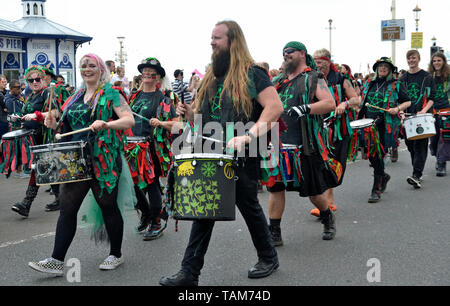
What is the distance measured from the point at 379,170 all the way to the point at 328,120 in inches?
56.5

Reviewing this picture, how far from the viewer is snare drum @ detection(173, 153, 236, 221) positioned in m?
3.58

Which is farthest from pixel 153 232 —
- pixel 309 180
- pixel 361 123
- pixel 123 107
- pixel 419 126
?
pixel 419 126

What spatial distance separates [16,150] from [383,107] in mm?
4906

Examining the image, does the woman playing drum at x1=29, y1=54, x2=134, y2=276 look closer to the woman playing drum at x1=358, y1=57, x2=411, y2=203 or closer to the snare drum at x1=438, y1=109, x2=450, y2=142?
the woman playing drum at x1=358, y1=57, x2=411, y2=203

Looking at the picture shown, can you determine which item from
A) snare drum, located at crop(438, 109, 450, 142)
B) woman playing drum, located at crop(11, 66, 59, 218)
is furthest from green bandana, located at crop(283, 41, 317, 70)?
snare drum, located at crop(438, 109, 450, 142)

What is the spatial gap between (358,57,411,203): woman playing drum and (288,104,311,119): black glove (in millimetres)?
2681

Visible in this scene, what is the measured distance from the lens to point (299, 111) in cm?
468

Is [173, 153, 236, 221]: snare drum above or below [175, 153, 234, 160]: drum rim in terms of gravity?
below

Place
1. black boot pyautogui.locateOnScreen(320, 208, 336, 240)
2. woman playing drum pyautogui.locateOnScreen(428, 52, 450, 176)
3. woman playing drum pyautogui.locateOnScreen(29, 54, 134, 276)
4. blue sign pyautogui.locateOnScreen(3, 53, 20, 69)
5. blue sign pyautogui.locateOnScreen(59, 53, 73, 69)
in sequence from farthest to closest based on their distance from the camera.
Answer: blue sign pyautogui.locateOnScreen(59, 53, 73, 69), blue sign pyautogui.locateOnScreen(3, 53, 20, 69), woman playing drum pyautogui.locateOnScreen(428, 52, 450, 176), black boot pyautogui.locateOnScreen(320, 208, 336, 240), woman playing drum pyautogui.locateOnScreen(29, 54, 134, 276)

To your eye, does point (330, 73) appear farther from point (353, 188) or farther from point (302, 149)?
point (353, 188)

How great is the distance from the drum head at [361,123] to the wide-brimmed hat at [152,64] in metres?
2.60

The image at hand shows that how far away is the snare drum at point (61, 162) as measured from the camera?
4141 mm

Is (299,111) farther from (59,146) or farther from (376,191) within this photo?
(376,191)

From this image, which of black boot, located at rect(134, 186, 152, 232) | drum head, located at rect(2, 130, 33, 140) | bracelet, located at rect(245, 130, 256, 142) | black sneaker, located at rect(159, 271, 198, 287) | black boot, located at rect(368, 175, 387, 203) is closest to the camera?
bracelet, located at rect(245, 130, 256, 142)
